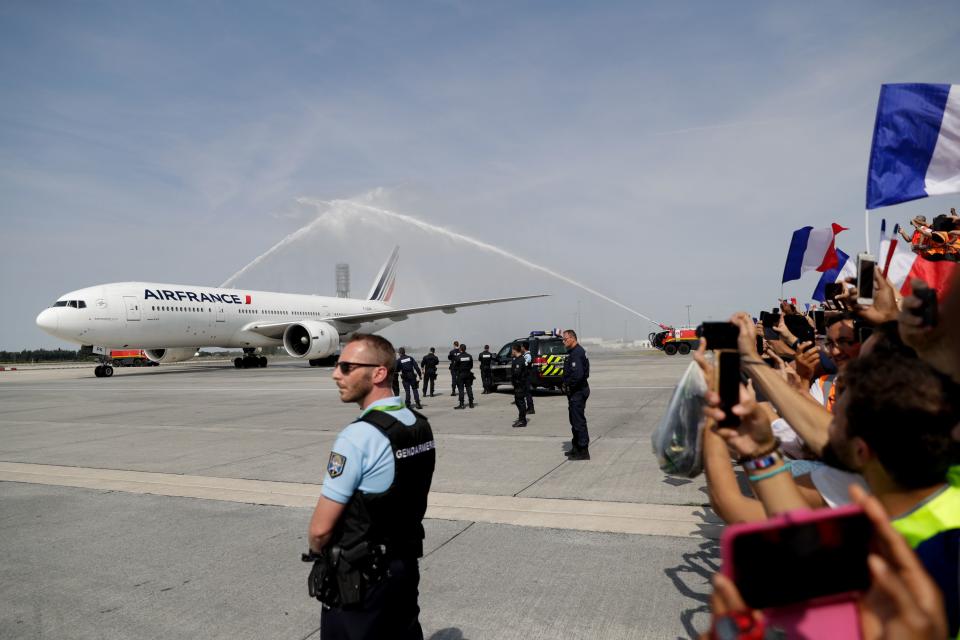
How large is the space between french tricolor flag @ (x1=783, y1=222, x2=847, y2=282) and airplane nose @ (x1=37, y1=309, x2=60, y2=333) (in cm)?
2748

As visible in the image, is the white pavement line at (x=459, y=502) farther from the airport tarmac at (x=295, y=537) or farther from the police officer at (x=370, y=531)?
the police officer at (x=370, y=531)

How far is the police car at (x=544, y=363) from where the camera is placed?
16.7 m

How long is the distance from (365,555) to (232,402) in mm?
16110

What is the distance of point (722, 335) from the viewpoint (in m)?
2.13

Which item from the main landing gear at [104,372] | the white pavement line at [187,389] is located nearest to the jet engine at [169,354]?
the main landing gear at [104,372]

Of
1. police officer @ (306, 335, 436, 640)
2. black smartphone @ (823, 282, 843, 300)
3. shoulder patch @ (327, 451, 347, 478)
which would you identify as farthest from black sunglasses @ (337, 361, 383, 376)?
black smartphone @ (823, 282, 843, 300)

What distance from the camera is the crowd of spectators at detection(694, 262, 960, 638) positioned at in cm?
129

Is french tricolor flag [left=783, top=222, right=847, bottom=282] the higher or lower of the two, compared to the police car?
higher

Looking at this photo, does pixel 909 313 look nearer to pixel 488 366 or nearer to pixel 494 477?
pixel 494 477

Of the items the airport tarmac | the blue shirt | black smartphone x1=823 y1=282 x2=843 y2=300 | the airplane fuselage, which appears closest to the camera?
the blue shirt

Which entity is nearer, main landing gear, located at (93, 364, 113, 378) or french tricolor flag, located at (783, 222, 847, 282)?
french tricolor flag, located at (783, 222, 847, 282)

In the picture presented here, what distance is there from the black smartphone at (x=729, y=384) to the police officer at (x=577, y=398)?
252 inches

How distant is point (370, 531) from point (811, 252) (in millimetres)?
7814

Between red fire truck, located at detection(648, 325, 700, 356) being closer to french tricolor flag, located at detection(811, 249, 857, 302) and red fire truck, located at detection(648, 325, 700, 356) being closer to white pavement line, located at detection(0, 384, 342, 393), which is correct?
white pavement line, located at detection(0, 384, 342, 393)
